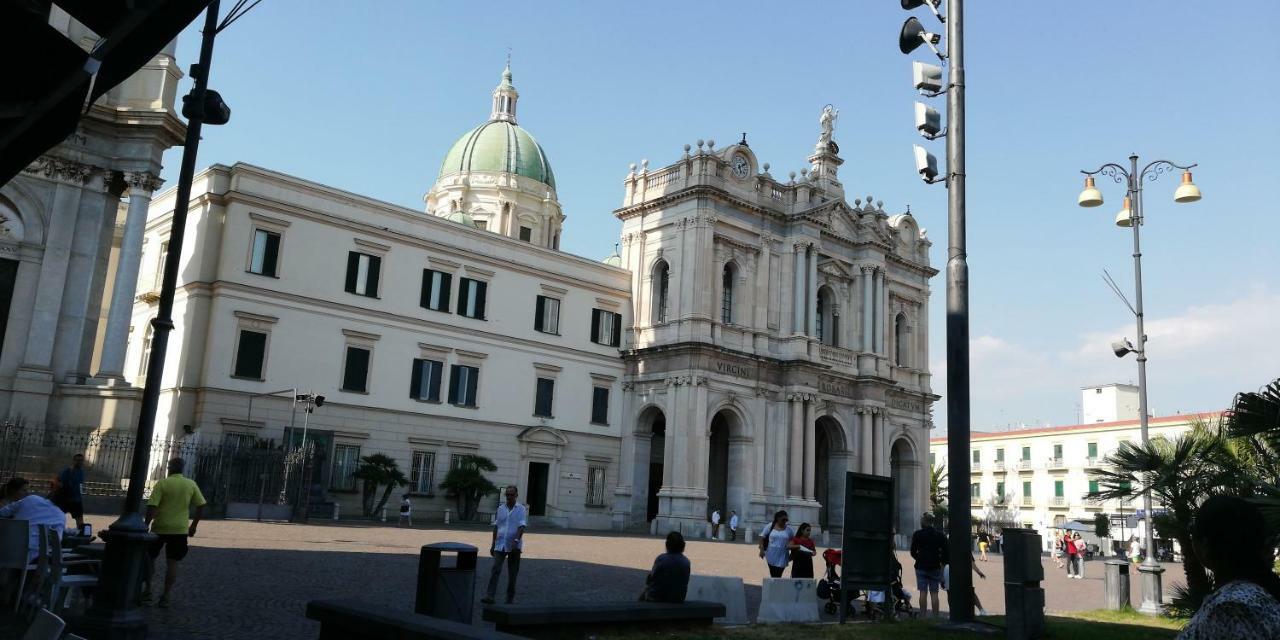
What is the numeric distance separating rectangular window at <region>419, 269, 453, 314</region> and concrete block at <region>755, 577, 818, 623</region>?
27.2m

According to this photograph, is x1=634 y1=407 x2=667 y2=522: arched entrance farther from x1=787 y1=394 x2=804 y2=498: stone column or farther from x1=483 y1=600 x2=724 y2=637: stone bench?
x1=483 y1=600 x2=724 y2=637: stone bench

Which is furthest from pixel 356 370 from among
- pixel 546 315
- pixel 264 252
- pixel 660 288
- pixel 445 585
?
pixel 445 585

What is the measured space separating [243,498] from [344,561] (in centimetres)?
1301

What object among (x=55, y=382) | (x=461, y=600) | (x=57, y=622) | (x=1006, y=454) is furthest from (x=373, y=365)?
(x=1006, y=454)

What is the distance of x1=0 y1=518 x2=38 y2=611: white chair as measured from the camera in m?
9.32

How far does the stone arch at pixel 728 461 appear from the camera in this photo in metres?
42.2

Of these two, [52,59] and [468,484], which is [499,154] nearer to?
[468,484]

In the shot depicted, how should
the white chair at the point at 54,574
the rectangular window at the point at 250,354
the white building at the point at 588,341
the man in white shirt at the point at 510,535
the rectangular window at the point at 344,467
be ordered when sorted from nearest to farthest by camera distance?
the white chair at the point at 54,574 → the man in white shirt at the point at 510,535 → the rectangular window at the point at 250,354 → the white building at the point at 588,341 → the rectangular window at the point at 344,467

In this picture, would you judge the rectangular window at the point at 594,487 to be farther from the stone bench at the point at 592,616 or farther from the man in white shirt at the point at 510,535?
the stone bench at the point at 592,616

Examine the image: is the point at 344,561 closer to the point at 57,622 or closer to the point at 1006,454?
the point at 57,622

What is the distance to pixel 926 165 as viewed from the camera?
11445 millimetres

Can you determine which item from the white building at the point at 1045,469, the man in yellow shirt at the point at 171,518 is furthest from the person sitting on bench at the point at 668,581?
the white building at the point at 1045,469

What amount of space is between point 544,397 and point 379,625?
34.5 metres

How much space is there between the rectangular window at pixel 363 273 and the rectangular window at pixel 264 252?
2.74 m
